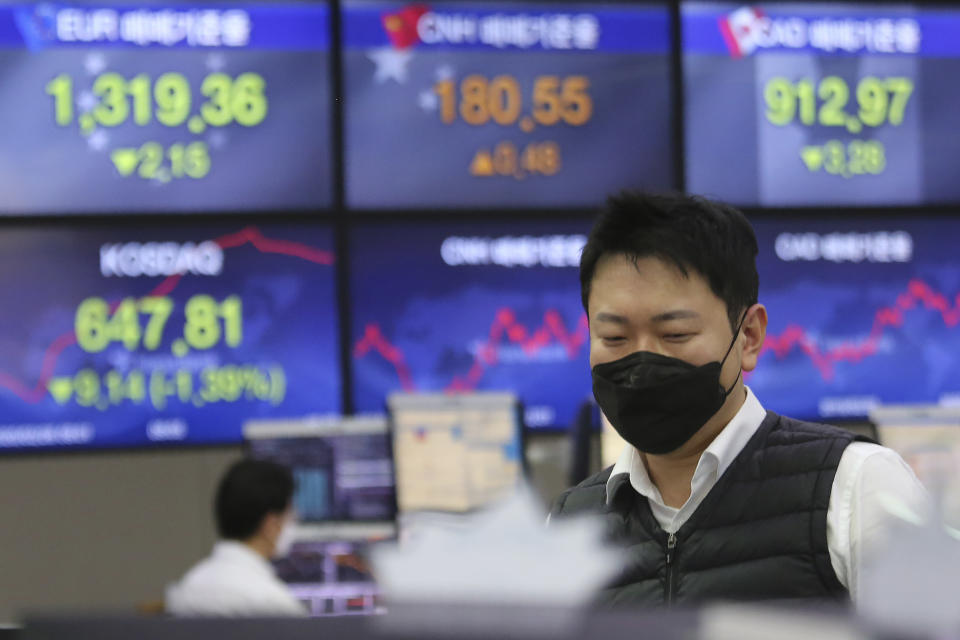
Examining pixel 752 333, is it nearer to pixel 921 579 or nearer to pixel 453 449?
pixel 921 579

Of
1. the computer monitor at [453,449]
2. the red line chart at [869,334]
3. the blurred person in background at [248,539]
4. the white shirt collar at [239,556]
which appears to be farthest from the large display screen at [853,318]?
the white shirt collar at [239,556]

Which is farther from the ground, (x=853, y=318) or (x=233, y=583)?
(x=853, y=318)

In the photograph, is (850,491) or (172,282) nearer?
(850,491)

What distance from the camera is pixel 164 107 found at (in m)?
4.25

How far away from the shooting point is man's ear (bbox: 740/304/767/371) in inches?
56.0

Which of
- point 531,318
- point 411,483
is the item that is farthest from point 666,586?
point 531,318

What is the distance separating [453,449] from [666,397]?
2241 mm

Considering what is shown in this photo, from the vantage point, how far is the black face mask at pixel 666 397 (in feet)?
4.50

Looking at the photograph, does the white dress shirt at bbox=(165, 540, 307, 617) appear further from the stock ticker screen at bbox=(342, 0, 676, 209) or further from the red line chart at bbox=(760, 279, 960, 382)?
the red line chart at bbox=(760, 279, 960, 382)

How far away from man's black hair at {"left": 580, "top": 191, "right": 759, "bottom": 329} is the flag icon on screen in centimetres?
332

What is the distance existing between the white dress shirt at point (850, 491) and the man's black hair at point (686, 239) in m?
0.15

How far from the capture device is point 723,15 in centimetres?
456

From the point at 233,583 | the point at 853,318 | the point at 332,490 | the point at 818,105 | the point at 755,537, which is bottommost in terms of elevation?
the point at 233,583

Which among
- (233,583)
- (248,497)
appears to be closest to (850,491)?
(233,583)
